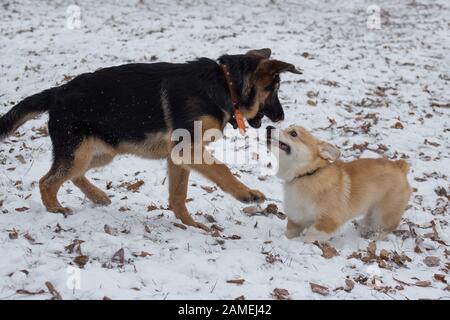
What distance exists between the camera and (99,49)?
13578 millimetres

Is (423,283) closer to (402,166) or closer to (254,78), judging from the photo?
(402,166)

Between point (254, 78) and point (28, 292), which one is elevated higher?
point (254, 78)

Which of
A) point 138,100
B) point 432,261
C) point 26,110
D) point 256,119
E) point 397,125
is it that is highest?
point 138,100

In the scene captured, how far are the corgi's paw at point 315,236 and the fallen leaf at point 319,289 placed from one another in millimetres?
1088

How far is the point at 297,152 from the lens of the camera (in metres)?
5.25

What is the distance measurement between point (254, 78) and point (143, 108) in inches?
48.2

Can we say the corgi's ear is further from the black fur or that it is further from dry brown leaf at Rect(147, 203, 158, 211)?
dry brown leaf at Rect(147, 203, 158, 211)

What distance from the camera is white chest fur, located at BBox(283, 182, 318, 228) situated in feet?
17.2

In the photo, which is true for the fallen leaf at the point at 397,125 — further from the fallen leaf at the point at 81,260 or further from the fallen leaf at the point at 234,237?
the fallen leaf at the point at 81,260

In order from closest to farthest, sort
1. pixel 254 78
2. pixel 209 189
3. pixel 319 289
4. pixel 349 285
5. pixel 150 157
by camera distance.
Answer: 1. pixel 319 289
2. pixel 349 285
3. pixel 254 78
4. pixel 150 157
5. pixel 209 189

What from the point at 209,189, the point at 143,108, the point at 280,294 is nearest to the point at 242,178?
the point at 209,189

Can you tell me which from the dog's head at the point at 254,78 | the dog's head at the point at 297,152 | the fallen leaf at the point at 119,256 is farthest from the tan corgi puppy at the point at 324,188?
the fallen leaf at the point at 119,256

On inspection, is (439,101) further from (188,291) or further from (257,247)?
(188,291)
